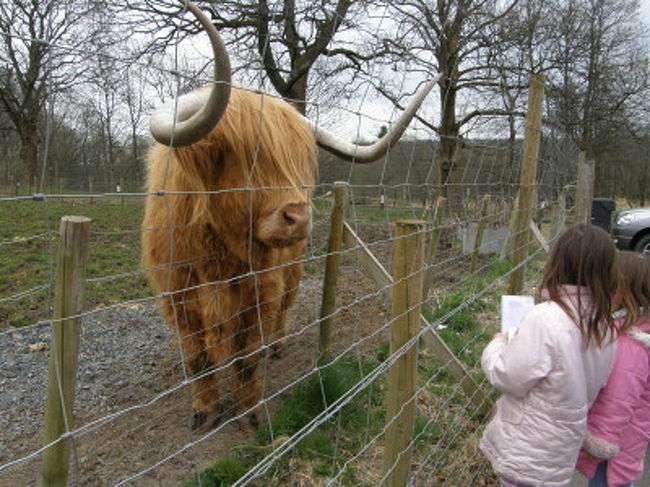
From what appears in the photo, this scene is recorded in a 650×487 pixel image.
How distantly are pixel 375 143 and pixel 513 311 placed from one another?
1.41 meters

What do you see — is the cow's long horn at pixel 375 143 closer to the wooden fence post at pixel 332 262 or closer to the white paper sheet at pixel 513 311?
the wooden fence post at pixel 332 262

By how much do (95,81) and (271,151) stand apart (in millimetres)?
1130

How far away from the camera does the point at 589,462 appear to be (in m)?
2.20

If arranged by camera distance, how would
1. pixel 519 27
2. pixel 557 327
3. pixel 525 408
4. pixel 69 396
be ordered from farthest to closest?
pixel 519 27 < pixel 525 408 < pixel 557 327 < pixel 69 396

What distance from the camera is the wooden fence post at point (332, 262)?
322 centimetres

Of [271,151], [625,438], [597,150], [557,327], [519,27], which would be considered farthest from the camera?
[597,150]

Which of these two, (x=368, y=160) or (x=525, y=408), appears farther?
(x=368, y=160)

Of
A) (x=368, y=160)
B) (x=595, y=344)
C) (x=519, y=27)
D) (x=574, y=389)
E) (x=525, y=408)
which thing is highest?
(x=519, y=27)

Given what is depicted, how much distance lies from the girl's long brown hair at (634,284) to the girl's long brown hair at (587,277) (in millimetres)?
254

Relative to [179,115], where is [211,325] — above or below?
below

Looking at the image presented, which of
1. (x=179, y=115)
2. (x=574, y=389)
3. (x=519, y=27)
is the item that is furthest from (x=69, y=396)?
(x=519, y=27)

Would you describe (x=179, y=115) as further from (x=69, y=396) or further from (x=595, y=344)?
(x=595, y=344)

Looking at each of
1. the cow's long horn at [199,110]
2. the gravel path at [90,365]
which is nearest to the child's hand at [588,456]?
the cow's long horn at [199,110]

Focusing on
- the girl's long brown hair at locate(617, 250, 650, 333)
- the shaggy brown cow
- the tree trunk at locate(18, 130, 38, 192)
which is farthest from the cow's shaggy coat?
the girl's long brown hair at locate(617, 250, 650, 333)
